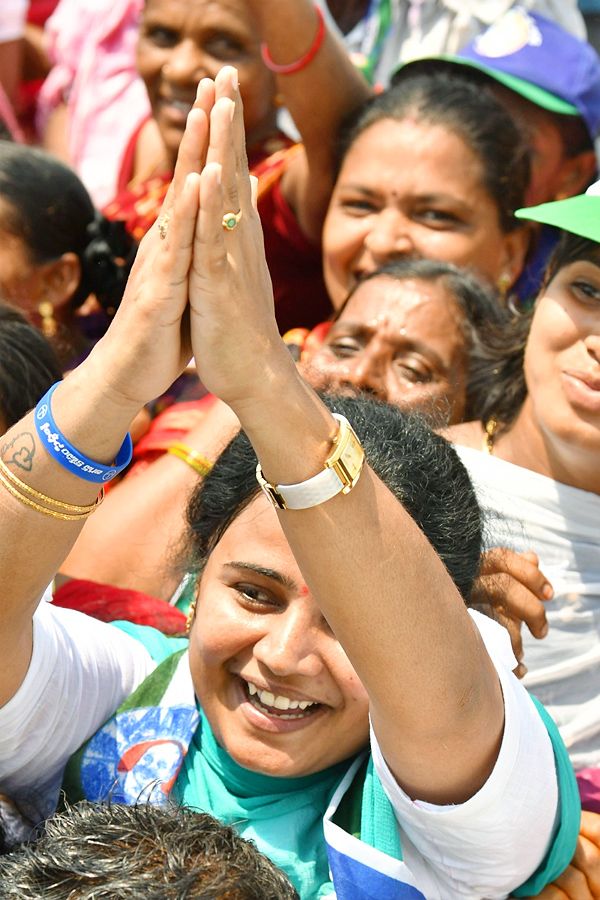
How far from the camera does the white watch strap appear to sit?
1.23m

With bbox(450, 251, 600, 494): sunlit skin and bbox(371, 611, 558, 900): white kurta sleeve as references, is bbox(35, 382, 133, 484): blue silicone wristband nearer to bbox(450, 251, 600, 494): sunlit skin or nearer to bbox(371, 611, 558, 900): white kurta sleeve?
bbox(371, 611, 558, 900): white kurta sleeve

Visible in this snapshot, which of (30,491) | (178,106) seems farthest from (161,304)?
(178,106)

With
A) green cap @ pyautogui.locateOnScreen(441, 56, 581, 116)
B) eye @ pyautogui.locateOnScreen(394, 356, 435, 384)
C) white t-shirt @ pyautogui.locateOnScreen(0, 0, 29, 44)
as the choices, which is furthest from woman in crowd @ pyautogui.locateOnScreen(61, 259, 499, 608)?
white t-shirt @ pyautogui.locateOnScreen(0, 0, 29, 44)

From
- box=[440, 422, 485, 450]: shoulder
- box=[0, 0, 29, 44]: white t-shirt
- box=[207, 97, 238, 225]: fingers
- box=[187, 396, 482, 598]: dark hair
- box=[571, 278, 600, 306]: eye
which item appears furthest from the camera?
box=[0, 0, 29, 44]: white t-shirt

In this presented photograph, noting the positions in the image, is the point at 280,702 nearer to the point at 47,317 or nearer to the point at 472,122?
the point at 47,317

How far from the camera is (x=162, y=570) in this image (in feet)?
7.68

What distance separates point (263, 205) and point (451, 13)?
1.25 m

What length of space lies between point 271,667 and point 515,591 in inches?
21.8

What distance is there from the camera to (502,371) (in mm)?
2564

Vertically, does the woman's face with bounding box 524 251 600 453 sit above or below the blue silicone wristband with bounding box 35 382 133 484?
below

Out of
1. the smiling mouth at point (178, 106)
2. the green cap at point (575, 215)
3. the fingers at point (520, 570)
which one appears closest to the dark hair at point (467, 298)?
the green cap at point (575, 215)

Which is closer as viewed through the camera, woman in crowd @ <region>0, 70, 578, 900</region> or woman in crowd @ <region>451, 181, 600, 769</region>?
woman in crowd @ <region>0, 70, 578, 900</region>

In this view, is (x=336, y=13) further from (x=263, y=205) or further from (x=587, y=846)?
(x=587, y=846)

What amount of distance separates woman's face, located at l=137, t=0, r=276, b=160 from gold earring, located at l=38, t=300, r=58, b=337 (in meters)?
0.82
